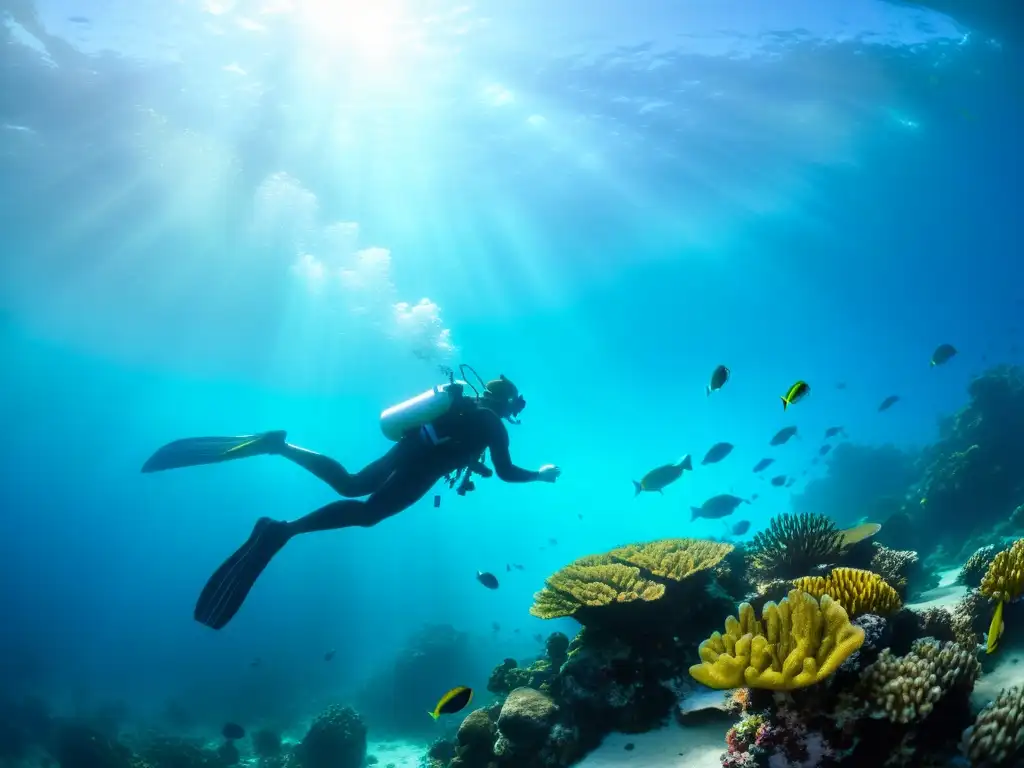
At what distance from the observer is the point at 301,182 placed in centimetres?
2727

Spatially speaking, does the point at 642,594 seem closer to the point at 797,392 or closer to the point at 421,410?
the point at 797,392

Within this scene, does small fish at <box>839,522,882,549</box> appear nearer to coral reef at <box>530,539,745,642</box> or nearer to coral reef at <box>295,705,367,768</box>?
coral reef at <box>530,539,745,642</box>

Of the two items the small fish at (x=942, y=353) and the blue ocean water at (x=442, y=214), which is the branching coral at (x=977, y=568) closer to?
the small fish at (x=942, y=353)

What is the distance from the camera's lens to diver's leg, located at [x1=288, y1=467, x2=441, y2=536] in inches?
256

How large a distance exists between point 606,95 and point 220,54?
16050 millimetres

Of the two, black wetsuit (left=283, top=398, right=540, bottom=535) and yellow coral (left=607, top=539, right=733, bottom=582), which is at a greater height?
black wetsuit (left=283, top=398, right=540, bottom=535)

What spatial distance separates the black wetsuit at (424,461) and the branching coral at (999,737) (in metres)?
4.87

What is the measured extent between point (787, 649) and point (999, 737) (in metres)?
1.11

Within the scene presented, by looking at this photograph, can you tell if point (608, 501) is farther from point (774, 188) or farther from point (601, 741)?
point (601, 741)

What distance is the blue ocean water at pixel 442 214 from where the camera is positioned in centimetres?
2028

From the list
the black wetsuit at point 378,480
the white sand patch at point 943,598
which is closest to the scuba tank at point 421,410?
the black wetsuit at point 378,480

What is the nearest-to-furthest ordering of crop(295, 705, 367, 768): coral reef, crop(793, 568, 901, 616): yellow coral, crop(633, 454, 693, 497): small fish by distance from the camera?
crop(793, 568, 901, 616): yellow coral, crop(633, 454, 693, 497): small fish, crop(295, 705, 367, 768): coral reef

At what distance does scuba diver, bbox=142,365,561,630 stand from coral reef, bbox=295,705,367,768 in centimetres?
1271

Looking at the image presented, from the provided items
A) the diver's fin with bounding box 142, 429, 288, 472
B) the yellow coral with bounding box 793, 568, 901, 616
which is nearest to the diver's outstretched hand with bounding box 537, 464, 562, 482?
the yellow coral with bounding box 793, 568, 901, 616
